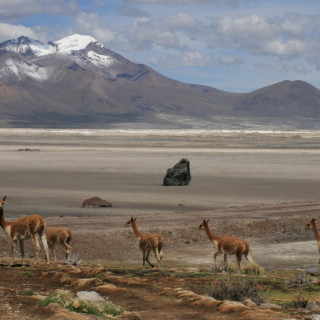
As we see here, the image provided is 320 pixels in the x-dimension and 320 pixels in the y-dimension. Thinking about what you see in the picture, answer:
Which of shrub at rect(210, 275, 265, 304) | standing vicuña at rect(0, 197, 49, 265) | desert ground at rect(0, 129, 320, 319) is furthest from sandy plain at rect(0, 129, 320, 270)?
shrub at rect(210, 275, 265, 304)

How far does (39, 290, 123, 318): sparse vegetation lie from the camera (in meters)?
9.97

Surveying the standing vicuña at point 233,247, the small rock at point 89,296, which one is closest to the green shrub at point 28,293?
the small rock at point 89,296

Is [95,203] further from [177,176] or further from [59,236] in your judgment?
[59,236]

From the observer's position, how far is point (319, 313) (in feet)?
35.2

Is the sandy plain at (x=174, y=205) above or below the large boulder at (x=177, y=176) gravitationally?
below

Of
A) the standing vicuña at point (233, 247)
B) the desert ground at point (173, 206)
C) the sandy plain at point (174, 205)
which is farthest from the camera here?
the sandy plain at point (174, 205)

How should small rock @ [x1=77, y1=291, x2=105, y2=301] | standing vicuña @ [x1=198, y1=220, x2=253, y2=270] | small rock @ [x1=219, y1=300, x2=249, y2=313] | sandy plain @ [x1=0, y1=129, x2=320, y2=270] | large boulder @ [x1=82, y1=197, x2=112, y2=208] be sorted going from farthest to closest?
1. large boulder @ [x1=82, y1=197, x2=112, y2=208]
2. sandy plain @ [x1=0, y1=129, x2=320, y2=270]
3. standing vicuña @ [x1=198, y1=220, x2=253, y2=270]
4. small rock @ [x1=77, y1=291, x2=105, y2=301]
5. small rock @ [x1=219, y1=300, x2=249, y2=313]

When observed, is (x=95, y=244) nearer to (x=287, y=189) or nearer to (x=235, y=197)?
(x=235, y=197)

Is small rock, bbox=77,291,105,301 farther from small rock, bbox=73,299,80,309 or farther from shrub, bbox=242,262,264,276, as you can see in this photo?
shrub, bbox=242,262,264,276

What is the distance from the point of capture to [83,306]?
10.0 m

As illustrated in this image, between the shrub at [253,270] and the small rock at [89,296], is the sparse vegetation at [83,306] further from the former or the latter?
the shrub at [253,270]

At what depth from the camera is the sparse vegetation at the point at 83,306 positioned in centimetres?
997

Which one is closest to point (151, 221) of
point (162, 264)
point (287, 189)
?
point (162, 264)

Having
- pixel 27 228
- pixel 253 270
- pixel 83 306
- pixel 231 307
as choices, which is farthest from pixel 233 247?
pixel 83 306
